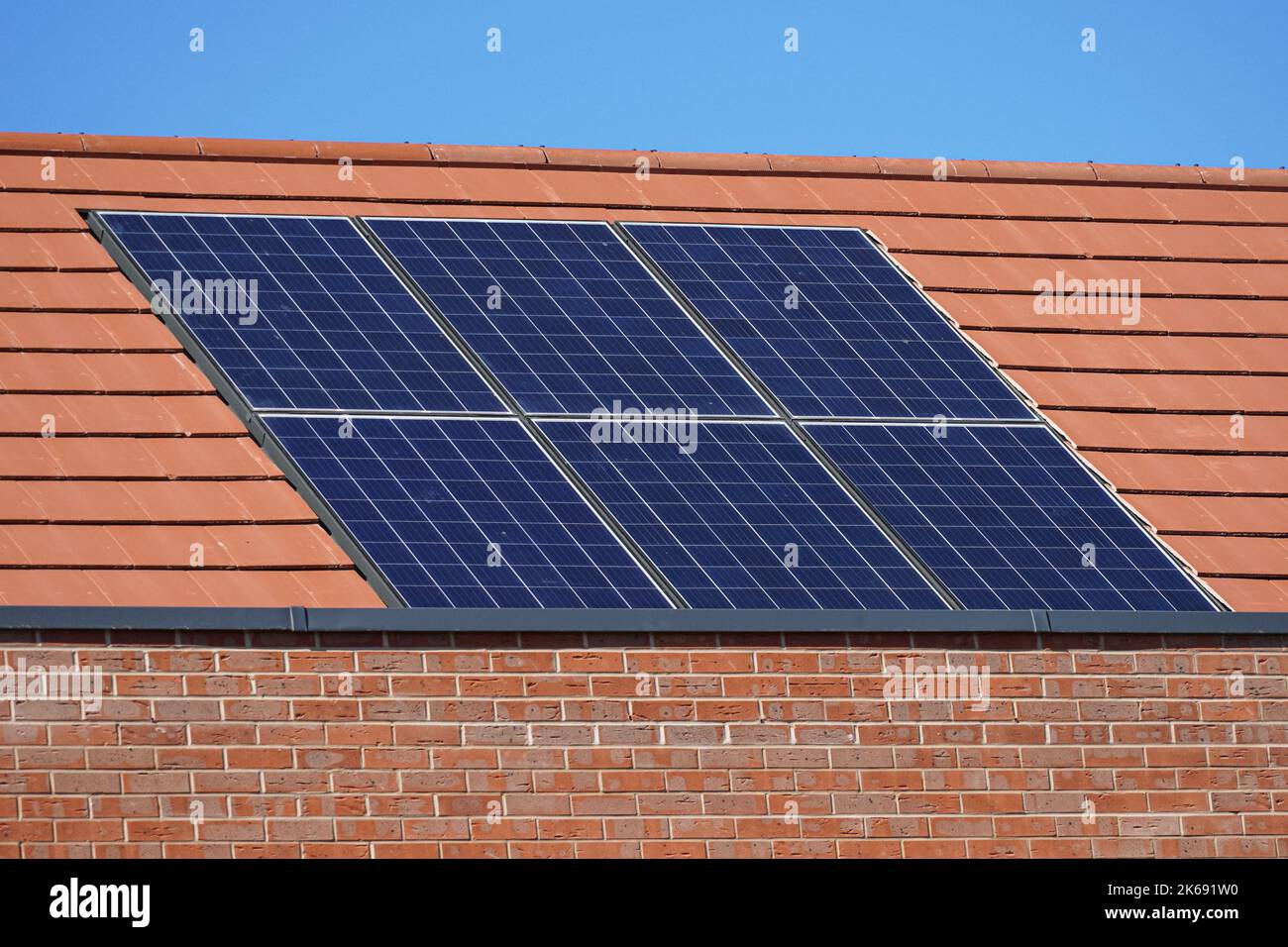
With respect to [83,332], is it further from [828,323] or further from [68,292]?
[828,323]

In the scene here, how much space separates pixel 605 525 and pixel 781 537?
1.02 metres

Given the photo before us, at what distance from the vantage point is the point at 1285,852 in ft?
36.3

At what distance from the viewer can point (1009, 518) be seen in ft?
39.2

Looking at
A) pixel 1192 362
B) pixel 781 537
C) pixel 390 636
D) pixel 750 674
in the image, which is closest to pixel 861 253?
pixel 1192 362

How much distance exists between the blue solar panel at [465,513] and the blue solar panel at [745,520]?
264mm

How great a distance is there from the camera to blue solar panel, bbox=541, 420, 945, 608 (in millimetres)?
11078

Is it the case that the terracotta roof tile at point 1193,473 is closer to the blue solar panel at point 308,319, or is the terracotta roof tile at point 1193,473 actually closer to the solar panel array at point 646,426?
the solar panel array at point 646,426

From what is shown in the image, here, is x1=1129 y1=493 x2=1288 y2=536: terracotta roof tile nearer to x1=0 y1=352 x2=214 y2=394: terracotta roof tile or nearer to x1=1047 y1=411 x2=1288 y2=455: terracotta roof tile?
x1=1047 y1=411 x2=1288 y2=455: terracotta roof tile

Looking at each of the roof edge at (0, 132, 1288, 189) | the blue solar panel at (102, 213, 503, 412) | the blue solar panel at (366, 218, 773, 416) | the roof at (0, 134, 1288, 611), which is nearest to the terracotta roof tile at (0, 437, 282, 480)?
the roof at (0, 134, 1288, 611)

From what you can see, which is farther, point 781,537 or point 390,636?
point 781,537

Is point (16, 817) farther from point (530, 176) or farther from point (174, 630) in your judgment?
point (530, 176)

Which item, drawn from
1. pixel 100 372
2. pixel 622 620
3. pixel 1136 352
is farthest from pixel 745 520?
pixel 100 372

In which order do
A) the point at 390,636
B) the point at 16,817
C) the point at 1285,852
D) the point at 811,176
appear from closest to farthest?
the point at 16,817 < the point at 390,636 < the point at 1285,852 < the point at 811,176

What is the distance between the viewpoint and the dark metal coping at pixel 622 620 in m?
10.0
